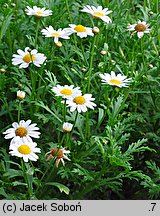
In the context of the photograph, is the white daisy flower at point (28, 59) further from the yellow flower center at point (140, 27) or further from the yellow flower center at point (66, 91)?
the yellow flower center at point (140, 27)

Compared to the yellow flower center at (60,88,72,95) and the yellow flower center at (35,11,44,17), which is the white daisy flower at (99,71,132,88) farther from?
the yellow flower center at (35,11,44,17)

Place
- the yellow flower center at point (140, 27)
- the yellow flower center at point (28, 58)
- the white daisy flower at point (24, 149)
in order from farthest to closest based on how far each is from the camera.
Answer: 1. the yellow flower center at point (140, 27)
2. the yellow flower center at point (28, 58)
3. the white daisy flower at point (24, 149)

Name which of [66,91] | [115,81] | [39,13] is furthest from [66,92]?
[39,13]

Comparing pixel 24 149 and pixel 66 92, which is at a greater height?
pixel 66 92

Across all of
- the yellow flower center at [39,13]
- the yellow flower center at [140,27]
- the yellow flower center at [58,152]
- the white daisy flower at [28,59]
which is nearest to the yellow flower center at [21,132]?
the yellow flower center at [58,152]

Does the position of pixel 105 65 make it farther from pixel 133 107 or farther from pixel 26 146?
pixel 26 146

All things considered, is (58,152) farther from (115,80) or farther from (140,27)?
(140,27)

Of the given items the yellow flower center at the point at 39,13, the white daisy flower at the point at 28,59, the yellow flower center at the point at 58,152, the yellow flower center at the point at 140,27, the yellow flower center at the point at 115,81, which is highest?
the yellow flower center at the point at 39,13

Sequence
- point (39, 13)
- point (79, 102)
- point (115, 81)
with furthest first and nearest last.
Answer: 1. point (39, 13)
2. point (115, 81)
3. point (79, 102)

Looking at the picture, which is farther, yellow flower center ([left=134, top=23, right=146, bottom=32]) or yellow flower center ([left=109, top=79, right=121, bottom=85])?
yellow flower center ([left=134, top=23, right=146, bottom=32])

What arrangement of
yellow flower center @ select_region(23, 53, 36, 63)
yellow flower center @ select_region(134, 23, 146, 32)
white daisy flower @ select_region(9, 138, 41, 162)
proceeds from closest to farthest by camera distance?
white daisy flower @ select_region(9, 138, 41, 162) → yellow flower center @ select_region(23, 53, 36, 63) → yellow flower center @ select_region(134, 23, 146, 32)

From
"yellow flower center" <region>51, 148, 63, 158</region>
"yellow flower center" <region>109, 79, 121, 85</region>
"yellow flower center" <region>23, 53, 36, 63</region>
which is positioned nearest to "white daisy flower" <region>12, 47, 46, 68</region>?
"yellow flower center" <region>23, 53, 36, 63</region>

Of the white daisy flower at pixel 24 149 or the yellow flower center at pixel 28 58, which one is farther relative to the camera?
the yellow flower center at pixel 28 58
